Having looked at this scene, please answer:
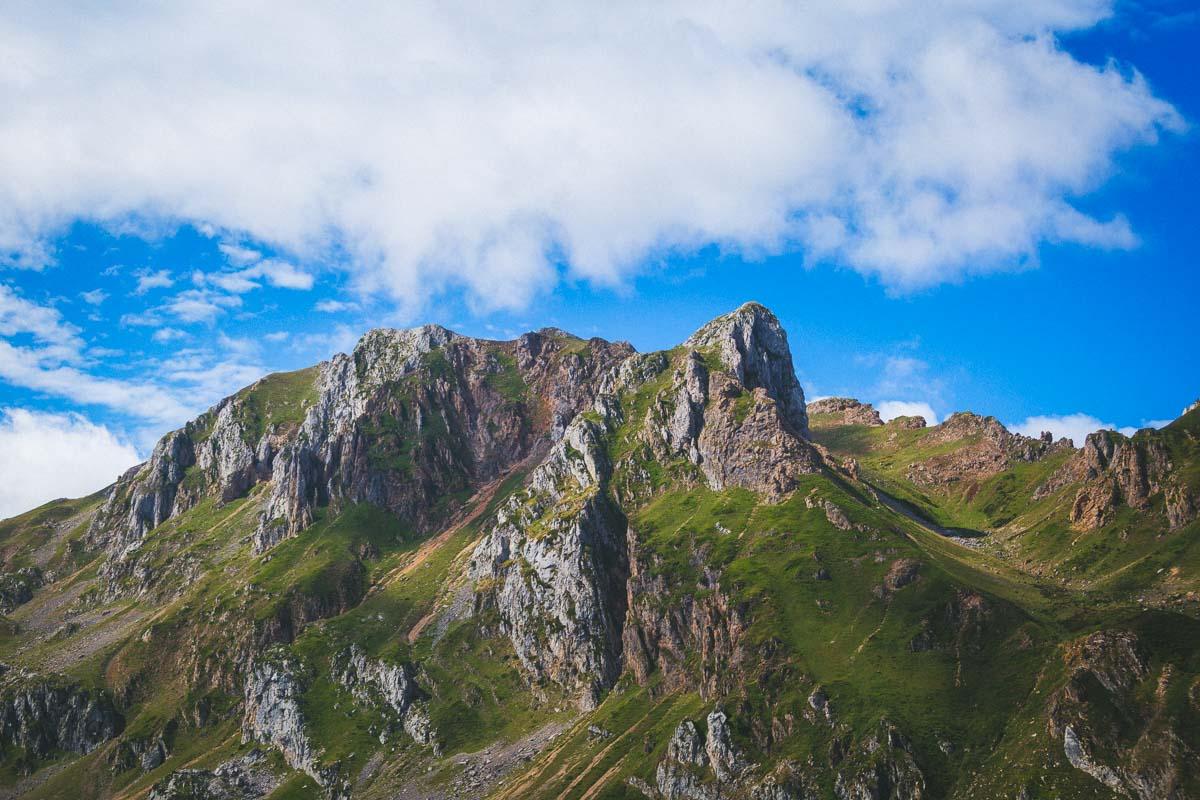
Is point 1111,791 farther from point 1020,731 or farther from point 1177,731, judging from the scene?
point 1020,731

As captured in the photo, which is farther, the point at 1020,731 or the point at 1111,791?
the point at 1020,731

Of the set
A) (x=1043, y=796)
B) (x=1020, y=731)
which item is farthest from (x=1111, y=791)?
(x=1020, y=731)

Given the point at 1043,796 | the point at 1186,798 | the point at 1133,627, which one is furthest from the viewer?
the point at 1133,627

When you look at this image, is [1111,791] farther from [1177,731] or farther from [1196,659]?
[1196,659]

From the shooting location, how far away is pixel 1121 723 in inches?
6973

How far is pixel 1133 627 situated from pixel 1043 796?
4311cm

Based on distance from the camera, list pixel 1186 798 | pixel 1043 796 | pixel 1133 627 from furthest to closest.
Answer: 1. pixel 1133 627
2. pixel 1043 796
3. pixel 1186 798

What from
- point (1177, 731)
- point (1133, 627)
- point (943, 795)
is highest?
point (1133, 627)

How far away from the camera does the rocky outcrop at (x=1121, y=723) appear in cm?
16562

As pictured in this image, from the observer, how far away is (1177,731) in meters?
169

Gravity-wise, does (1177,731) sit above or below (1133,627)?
below

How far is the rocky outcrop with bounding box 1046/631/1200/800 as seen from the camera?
166m

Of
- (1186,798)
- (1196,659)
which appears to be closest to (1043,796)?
(1186,798)

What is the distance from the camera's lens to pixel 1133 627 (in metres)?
194
